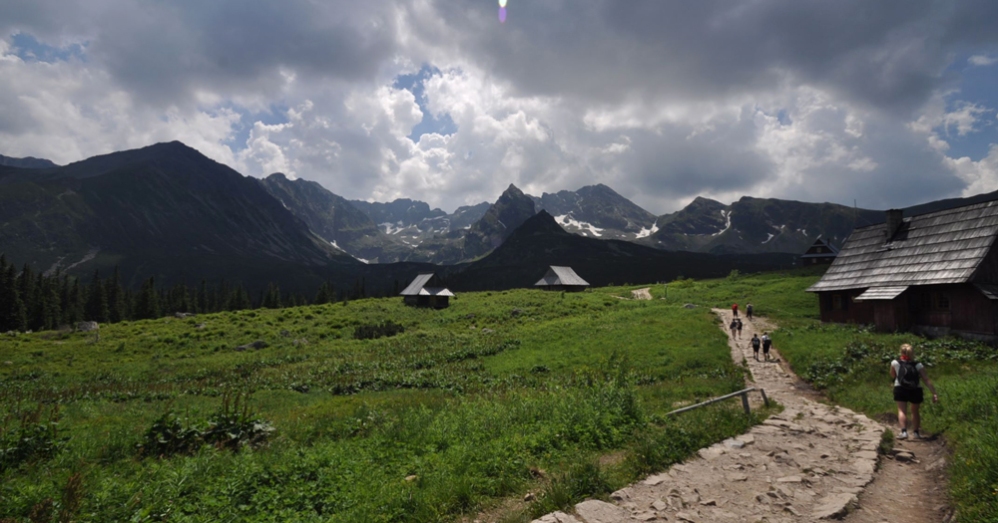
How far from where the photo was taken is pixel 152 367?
34.7 m

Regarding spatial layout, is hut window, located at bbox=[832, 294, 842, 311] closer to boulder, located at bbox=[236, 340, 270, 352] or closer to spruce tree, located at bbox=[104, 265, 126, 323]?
boulder, located at bbox=[236, 340, 270, 352]

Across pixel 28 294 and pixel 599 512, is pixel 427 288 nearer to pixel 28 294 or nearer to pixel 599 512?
pixel 599 512

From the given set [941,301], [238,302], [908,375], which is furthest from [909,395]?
[238,302]

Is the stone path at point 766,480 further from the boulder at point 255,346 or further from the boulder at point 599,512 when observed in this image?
the boulder at point 255,346

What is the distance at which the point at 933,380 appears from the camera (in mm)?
17656

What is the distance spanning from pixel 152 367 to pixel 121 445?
2880cm

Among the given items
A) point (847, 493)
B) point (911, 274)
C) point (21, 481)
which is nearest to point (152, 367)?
point (21, 481)

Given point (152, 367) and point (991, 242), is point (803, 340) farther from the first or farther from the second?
point (152, 367)

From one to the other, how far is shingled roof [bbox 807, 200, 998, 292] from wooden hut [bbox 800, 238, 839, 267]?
80.3 m

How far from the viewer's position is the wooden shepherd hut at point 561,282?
8638 cm

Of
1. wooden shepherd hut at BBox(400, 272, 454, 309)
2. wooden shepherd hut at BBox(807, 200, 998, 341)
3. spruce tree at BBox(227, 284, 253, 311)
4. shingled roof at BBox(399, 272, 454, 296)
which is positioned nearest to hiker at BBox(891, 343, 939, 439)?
wooden shepherd hut at BBox(807, 200, 998, 341)

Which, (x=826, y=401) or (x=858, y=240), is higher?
(x=858, y=240)

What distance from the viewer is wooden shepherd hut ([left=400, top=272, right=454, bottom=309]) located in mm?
71312

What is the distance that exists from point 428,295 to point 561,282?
88.0 feet
